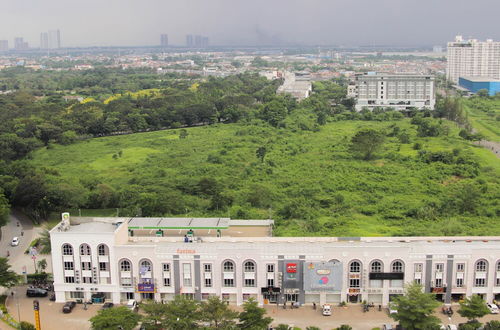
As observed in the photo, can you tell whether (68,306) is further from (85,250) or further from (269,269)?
(269,269)

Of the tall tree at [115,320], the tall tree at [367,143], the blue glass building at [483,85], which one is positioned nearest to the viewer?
the tall tree at [115,320]

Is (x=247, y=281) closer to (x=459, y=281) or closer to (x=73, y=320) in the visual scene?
(x=73, y=320)

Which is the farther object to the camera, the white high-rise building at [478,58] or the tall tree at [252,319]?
the white high-rise building at [478,58]

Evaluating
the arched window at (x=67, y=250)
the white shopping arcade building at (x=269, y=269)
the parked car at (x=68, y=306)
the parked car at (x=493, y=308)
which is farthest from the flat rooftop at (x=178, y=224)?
the parked car at (x=493, y=308)

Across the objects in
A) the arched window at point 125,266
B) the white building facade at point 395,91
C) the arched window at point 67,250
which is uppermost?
the white building facade at point 395,91

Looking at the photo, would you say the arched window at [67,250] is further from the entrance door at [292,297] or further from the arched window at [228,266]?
the entrance door at [292,297]
